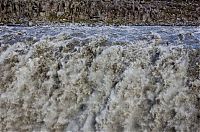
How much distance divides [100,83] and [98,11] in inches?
141

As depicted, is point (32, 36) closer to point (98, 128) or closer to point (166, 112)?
point (98, 128)

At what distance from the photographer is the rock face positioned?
771 cm

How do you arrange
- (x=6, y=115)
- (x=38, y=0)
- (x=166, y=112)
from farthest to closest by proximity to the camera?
1. (x=38, y=0)
2. (x=6, y=115)
3. (x=166, y=112)

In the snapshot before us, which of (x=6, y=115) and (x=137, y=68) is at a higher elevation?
(x=137, y=68)

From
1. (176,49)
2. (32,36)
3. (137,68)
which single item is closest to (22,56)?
(32,36)

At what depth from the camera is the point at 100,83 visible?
4.38m

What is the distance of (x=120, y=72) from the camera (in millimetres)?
4348

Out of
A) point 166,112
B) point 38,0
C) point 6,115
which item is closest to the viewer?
point 166,112

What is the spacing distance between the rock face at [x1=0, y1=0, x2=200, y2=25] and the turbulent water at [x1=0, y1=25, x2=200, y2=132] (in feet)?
9.95

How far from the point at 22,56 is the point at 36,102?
1.28ft

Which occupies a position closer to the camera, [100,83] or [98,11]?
[100,83]

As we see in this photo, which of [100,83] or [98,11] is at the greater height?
[100,83]

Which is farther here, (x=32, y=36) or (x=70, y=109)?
(x=32, y=36)

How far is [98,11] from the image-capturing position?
7.86 meters
